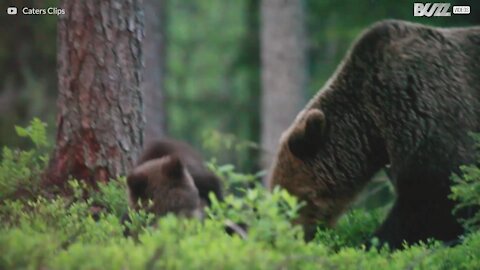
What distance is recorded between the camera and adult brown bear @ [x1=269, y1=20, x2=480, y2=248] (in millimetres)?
7281

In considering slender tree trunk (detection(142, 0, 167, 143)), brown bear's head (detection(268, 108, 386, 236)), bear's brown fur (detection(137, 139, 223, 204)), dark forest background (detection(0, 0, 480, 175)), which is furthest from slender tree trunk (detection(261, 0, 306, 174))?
bear's brown fur (detection(137, 139, 223, 204))

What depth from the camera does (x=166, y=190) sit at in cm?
662

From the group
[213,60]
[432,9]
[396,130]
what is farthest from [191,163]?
[213,60]

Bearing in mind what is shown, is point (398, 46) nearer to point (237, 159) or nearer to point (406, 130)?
point (406, 130)

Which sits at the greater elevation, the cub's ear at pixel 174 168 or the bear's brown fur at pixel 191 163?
the cub's ear at pixel 174 168

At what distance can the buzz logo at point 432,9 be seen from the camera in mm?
8915

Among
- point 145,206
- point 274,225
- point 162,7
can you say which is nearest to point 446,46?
point 145,206

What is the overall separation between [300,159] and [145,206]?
1780 mm

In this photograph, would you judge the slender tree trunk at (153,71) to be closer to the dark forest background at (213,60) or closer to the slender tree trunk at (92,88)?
the dark forest background at (213,60)

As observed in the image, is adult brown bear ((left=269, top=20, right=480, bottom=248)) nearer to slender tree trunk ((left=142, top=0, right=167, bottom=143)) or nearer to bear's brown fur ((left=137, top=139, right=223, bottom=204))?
bear's brown fur ((left=137, top=139, right=223, bottom=204))

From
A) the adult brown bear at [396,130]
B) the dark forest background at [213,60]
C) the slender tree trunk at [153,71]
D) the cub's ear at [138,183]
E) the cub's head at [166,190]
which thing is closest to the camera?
the cub's head at [166,190]

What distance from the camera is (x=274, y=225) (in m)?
4.57

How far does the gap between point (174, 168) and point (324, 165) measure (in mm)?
1767

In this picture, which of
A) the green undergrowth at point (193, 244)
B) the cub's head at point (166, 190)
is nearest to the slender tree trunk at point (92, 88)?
the green undergrowth at point (193, 244)
